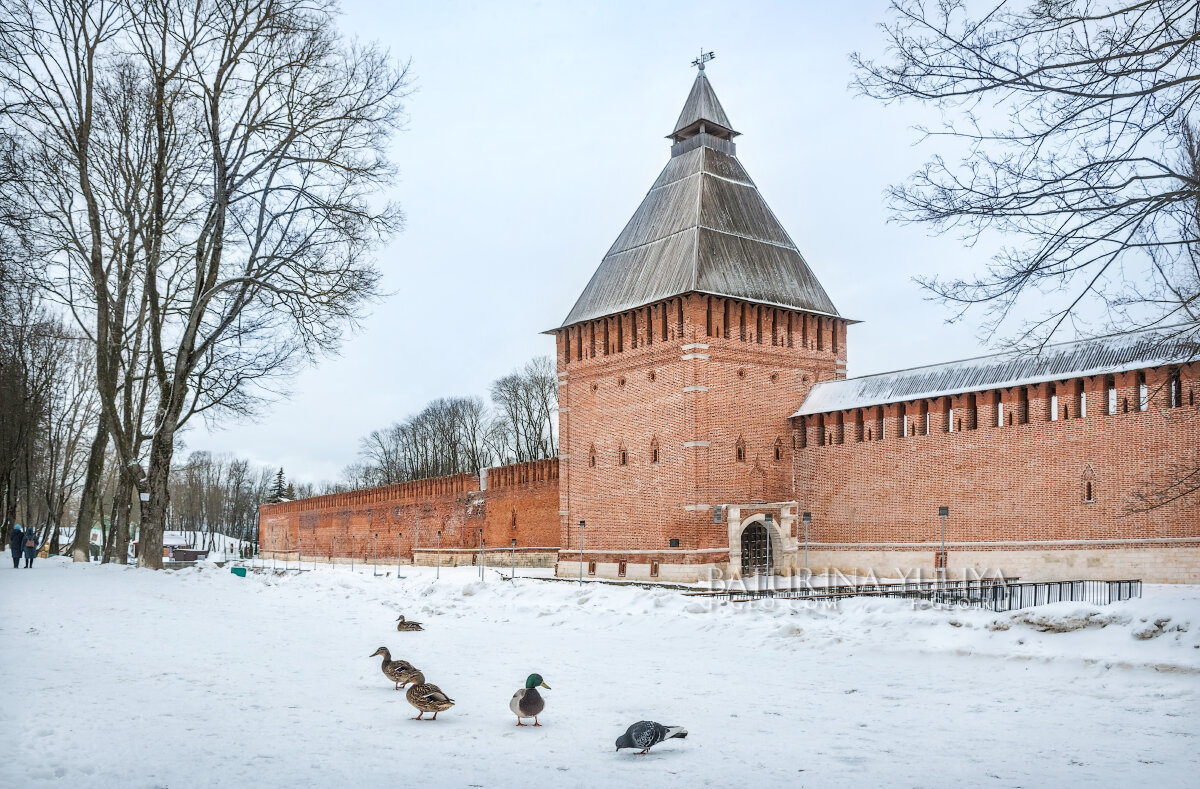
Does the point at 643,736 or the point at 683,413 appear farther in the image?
the point at 683,413

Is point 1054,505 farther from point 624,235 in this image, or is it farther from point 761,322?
point 624,235

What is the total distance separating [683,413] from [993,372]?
791cm

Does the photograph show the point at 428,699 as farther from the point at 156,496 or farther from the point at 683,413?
the point at 683,413

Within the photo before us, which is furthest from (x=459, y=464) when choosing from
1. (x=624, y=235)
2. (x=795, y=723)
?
(x=795, y=723)

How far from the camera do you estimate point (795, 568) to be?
2717cm

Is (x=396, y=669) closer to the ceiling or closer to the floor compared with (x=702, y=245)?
closer to the floor

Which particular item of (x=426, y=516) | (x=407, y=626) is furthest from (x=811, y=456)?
(x=426, y=516)

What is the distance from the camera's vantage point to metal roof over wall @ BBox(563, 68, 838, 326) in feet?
90.1

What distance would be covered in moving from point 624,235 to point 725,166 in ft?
12.7

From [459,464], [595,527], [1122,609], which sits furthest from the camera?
[459,464]

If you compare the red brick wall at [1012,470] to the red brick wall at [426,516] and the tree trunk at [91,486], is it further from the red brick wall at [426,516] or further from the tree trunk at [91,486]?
the tree trunk at [91,486]

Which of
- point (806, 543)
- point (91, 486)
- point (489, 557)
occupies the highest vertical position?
point (91, 486)

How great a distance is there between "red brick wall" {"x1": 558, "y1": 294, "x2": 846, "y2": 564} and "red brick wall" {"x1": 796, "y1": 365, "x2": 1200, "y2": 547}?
5.88 feet

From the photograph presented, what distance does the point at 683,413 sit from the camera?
26484 mm
